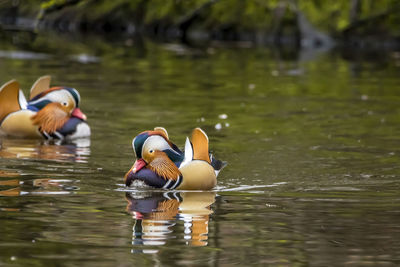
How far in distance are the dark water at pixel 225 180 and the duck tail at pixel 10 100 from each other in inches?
15.2

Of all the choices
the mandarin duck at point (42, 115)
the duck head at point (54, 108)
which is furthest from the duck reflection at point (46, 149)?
the duck head at point (54, 108)

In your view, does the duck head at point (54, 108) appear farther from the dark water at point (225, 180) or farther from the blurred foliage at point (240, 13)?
the blurred foliage at point (240, 13)

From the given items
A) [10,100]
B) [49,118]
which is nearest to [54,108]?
[49,118]

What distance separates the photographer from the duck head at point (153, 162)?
33.6ft

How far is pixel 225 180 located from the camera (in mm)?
11281

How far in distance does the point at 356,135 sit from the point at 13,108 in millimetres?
4462

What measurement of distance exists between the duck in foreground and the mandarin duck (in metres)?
3.73

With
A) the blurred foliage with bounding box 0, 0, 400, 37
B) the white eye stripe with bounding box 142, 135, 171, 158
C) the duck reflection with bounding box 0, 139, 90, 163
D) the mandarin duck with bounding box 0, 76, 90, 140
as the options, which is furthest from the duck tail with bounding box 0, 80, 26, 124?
the blurred foliage with bounding box 0, 0, 400, 37

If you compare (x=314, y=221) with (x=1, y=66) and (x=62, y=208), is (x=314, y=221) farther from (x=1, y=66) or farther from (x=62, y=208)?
(x=1, y=66)

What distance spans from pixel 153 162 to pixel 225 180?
122 cm

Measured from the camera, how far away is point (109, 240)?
8.08 metres

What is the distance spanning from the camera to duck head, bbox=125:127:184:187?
10.2 meters

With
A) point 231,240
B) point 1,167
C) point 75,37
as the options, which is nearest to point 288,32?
point 75,37

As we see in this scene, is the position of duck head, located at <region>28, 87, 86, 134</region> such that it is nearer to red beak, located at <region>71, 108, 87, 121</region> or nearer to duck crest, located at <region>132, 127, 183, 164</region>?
red beak, located at <region>71, 108, 87, 121</region>
